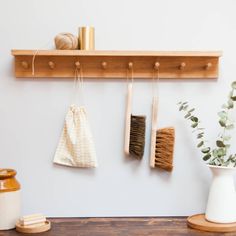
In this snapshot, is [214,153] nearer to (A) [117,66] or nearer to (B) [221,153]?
(B) [221,153]

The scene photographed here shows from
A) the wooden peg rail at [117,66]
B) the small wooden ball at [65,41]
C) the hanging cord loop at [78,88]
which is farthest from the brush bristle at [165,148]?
the small wooden ball at [65,41]

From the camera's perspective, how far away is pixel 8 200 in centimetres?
149

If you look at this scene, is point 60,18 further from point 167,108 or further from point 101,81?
point 167,108

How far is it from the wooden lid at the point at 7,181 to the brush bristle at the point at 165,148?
538 millimetres

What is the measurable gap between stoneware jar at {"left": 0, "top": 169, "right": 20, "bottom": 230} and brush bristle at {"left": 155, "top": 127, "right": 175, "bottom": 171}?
54 centimetres

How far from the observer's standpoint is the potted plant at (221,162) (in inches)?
59.0

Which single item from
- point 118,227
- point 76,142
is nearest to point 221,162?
point 118,227

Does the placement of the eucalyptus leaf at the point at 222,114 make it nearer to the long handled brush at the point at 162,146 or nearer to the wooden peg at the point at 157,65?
the long handled brush at the point at 162,146

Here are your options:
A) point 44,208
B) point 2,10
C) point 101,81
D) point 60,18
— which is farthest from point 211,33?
point 44,208

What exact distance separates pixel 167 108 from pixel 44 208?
62 cm

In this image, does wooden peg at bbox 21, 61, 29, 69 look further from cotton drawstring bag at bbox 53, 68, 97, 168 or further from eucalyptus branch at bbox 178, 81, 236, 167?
eucalyptus branch at bbox 178, 81, 236, 167

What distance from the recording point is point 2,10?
1659 millimetres

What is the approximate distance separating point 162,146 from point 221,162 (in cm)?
23

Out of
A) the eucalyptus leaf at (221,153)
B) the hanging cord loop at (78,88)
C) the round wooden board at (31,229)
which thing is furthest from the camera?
the hanging cord loop at (78,88)
